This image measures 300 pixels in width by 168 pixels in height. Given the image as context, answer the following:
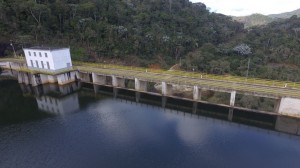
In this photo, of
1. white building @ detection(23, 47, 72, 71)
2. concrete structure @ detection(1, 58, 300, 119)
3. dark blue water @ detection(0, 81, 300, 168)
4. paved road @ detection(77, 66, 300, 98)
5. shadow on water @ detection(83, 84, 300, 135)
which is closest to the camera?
dark blue water @ detection(0, 81, 300, 168)

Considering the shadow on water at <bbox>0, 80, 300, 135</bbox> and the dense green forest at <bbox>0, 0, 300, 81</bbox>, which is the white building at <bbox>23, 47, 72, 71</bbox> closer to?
the shadow on water at <bbox>0, 80, 300, 135</bbox>

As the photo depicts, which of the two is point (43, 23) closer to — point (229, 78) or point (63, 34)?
point (63, 34)

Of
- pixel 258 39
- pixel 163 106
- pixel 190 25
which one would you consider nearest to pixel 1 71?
pixel 163 106

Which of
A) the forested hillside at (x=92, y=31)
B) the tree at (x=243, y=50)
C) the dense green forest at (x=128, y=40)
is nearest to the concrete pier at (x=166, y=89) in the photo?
the dense green forest at (x=128, y=40)

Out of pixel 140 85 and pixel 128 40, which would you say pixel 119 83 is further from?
pixel 128 40

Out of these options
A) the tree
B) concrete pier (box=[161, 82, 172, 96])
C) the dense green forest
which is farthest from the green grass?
the tree

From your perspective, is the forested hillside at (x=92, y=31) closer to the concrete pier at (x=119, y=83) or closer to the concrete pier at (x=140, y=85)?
the concrete pier at (x=119, y=83)
